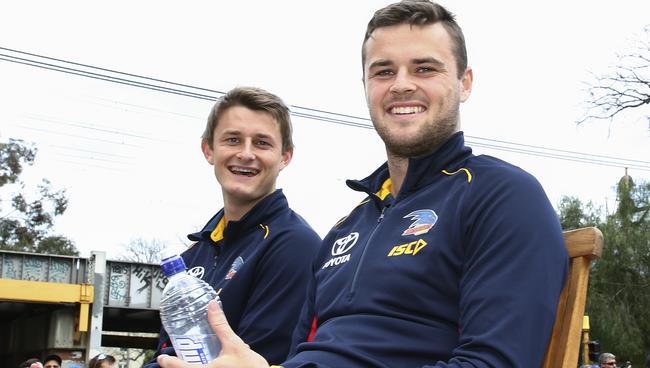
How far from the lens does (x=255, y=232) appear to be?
3688 millimetres

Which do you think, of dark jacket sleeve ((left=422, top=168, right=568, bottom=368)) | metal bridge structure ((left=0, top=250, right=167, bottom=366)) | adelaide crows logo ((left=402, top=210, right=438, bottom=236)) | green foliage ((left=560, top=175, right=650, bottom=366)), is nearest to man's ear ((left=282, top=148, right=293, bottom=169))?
adelaide crows logo ((left=402, top=210, right=438, bottom=236))

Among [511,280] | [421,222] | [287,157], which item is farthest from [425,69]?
[287,157]

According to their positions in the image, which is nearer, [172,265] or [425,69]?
[172,265]

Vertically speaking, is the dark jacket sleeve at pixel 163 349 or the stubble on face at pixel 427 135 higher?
the stubble on face at pixel 427 135

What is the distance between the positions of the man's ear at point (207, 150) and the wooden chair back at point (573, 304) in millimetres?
2107

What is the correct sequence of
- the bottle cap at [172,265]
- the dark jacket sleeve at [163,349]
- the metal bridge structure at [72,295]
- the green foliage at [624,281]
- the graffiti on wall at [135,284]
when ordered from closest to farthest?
the bottle cap at [172,265] → the dark jacket sleeve at [163,349] → the metal bridge structure at [72,295] → the graffiti on wall at [135,284] → the green foliage at [624,281]

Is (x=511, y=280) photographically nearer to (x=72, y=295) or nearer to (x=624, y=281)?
(x=72, y=295)

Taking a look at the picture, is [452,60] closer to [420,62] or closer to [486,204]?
[420,62]

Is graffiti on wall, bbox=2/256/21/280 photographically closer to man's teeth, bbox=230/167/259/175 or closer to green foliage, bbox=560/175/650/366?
green foliage, bbox=560/175/650/366

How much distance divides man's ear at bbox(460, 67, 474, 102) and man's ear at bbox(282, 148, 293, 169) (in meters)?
1.38

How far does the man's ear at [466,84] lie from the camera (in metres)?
2.64

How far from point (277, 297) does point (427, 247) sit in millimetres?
1291

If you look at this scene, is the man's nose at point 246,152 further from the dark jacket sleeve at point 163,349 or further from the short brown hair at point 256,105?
the dark jacket sleeve at point 163,349

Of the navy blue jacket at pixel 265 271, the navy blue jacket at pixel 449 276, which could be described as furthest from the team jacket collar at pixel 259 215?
the navy blue jacket at pixel 449 276
